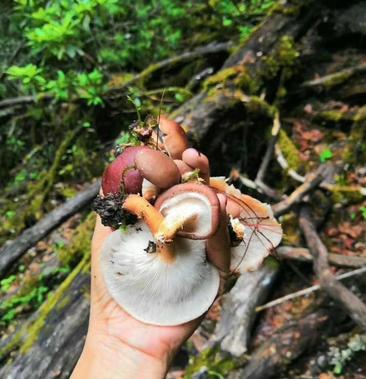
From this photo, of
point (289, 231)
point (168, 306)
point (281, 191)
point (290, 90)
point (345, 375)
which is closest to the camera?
point (168, 306)

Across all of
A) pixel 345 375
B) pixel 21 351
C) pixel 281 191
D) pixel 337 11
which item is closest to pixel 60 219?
pixel 21 351

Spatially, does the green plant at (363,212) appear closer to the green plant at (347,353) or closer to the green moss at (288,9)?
the green plant at (347,353)

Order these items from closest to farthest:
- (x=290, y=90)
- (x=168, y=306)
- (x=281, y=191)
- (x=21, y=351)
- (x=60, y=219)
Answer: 1. (x=168, y=306)
2. (x=21, y=351)
3. (x=60, y=219)
4. (x=281, y=191)
5. (x=290, y=90)

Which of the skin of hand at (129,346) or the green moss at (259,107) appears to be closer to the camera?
the skin of hand at (129,346)

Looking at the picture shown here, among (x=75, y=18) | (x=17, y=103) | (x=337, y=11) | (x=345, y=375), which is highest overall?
(x=75, y=18)

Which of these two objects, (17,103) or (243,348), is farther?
(17,103)

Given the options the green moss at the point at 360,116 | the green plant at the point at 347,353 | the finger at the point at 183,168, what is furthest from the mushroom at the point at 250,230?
the green moss at the point at 360,116

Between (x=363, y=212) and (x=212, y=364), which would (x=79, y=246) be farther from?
(x=363, y=212)

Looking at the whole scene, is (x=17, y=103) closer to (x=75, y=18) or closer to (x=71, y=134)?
(x=71, y=134)
